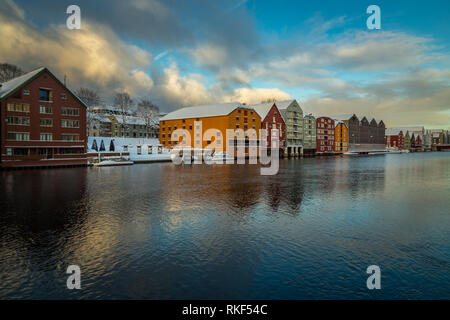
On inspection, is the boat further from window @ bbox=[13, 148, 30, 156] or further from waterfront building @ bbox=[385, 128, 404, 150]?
waterfront building @ bbox=[385, 128, 404, 150]

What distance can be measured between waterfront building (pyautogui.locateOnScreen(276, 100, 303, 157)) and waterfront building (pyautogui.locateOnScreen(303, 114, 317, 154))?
9.70ft

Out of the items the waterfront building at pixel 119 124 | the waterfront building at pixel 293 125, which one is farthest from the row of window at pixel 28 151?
the waterfront building at pixel 293 125

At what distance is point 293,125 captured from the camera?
103188 mm

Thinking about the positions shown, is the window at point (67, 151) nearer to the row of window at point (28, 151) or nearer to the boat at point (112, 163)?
the row of window at point (28, 151)

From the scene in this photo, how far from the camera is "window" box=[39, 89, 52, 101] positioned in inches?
1945

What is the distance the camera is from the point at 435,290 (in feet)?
23.7

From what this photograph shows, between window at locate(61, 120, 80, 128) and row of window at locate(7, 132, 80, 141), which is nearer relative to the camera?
row of window at locate(7, 132, 80, 141)

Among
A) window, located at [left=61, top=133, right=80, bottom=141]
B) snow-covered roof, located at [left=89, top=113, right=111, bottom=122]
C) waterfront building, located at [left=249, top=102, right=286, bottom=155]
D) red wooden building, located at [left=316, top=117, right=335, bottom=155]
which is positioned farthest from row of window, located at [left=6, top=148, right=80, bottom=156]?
red wooden building, located at [left=316, top=117, right=335, bottom=155]

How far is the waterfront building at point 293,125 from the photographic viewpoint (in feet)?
330

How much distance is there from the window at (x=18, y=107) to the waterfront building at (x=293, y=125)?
77.4 m

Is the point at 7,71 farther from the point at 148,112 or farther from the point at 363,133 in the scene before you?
the point at 363,133
